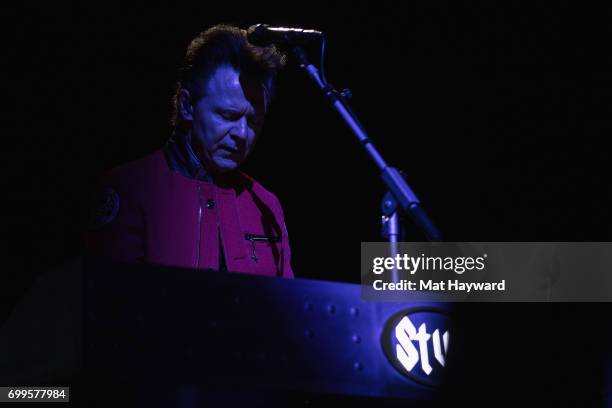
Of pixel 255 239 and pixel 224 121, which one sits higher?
pixel 224 121

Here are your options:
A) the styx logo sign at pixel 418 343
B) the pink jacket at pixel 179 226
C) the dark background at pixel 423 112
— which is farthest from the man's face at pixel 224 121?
the styx logo sign at pixel 418 343

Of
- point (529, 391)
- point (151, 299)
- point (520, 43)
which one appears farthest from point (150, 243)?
point (520, 43)

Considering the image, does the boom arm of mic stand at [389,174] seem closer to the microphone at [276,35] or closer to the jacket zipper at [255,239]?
the microphone at [276,35]

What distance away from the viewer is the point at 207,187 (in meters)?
2.36

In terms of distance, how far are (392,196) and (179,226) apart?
0.69 metres

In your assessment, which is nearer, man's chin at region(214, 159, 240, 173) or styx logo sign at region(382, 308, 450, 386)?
styx logo sign at region(382, 308, 450, 386)

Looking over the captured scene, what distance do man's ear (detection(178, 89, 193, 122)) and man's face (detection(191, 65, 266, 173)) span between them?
0.02 metres

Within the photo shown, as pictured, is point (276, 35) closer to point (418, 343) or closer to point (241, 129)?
point (241, 129)

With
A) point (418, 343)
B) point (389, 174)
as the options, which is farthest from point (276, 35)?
point (418, 343)

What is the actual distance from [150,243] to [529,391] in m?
1.09

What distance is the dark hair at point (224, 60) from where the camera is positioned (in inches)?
99.4

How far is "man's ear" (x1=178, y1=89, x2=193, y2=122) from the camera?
2.55m

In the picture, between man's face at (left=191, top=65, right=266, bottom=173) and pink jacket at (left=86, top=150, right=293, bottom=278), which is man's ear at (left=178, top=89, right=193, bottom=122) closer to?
man's face at (left=191, top=65, right=266, bottom=173)

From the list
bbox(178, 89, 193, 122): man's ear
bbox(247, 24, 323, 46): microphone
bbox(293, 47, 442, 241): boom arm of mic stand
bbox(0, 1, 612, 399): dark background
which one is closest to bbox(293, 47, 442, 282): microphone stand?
bbox(293, 47, 442, 241): boom arm of mic stand
